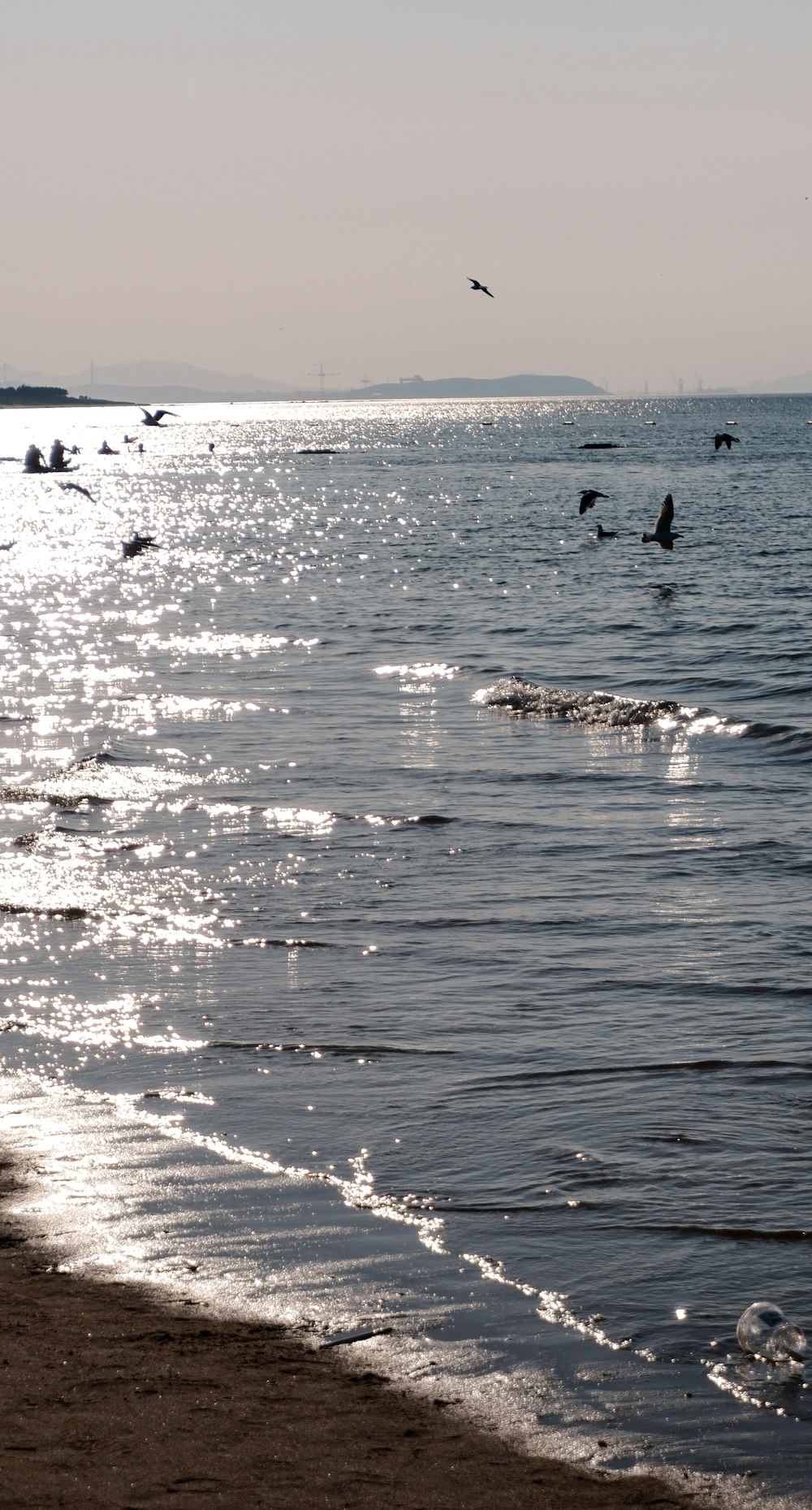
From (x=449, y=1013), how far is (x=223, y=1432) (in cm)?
437

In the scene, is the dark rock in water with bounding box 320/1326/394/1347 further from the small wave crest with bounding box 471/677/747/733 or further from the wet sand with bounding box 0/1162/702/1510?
the small wave crest with bounding box 471/677/747/733

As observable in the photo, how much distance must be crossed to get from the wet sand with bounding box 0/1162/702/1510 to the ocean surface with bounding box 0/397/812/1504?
0.21 metres

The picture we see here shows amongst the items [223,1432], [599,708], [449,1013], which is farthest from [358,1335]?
[599,708]

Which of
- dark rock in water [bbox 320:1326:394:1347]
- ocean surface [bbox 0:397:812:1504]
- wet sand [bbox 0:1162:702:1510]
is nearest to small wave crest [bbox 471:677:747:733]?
ocean surface [bbox 0:397:812:1504]

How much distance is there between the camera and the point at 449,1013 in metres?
9.27

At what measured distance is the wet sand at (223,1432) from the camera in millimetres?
4715

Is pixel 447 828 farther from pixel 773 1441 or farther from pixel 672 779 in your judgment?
pixel 773 1441

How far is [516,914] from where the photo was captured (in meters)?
11.4

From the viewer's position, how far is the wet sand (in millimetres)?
4715

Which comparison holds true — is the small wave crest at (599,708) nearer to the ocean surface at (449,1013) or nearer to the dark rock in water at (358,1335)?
the ocean surface at (449,1013)

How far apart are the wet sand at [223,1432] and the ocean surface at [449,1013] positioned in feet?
0.68

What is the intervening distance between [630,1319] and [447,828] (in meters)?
8.44

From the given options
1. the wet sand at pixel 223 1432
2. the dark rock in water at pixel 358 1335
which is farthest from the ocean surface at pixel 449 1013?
the wet sand at pixel 223 1432

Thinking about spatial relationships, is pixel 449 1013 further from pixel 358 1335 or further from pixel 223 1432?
pixel 223 1432
